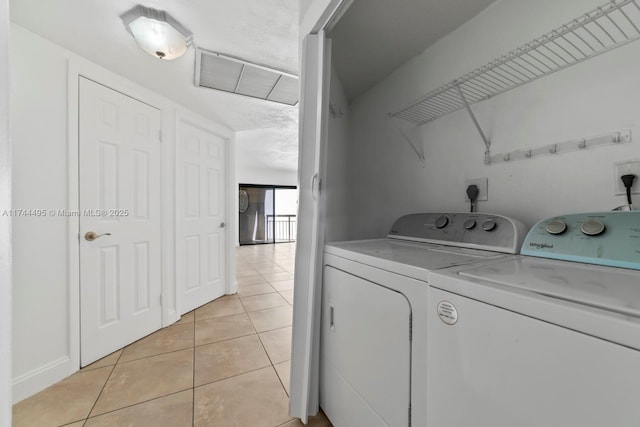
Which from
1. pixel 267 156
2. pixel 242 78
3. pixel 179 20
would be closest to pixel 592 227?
pixel 179 20

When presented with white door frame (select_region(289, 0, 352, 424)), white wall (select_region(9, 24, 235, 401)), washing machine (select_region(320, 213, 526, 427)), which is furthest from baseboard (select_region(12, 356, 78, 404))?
washing machine (select_region(320, 213, 526, 427))

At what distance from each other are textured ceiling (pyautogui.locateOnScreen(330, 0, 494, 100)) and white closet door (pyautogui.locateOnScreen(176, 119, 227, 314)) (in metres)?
1.72

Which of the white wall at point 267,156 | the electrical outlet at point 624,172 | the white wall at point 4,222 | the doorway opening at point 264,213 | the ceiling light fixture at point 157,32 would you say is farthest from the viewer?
the doorway opening at point 264,213

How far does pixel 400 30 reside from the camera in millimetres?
1438

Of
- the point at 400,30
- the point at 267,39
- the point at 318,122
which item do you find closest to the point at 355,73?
the point at 400,30

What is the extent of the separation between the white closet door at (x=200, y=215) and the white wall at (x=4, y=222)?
6.51ft

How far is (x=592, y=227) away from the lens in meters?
0.76

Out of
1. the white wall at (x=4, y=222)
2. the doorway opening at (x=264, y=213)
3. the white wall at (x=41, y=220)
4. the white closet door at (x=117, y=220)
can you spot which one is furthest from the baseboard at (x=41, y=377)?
the doorway opening at (x=264, y=213)

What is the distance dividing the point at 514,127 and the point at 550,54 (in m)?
0.30

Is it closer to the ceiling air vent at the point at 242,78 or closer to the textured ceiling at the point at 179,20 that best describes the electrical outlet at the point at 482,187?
the textured ceiling at the point at 179,20

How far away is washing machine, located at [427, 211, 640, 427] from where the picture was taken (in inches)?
15.6

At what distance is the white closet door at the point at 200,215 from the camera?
8.13 feet

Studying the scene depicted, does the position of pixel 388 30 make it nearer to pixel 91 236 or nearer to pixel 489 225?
pixel 489 225

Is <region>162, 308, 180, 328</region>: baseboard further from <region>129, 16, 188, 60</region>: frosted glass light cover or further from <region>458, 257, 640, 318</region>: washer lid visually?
<region>458, 257, 640, 318</region>: washer lid
